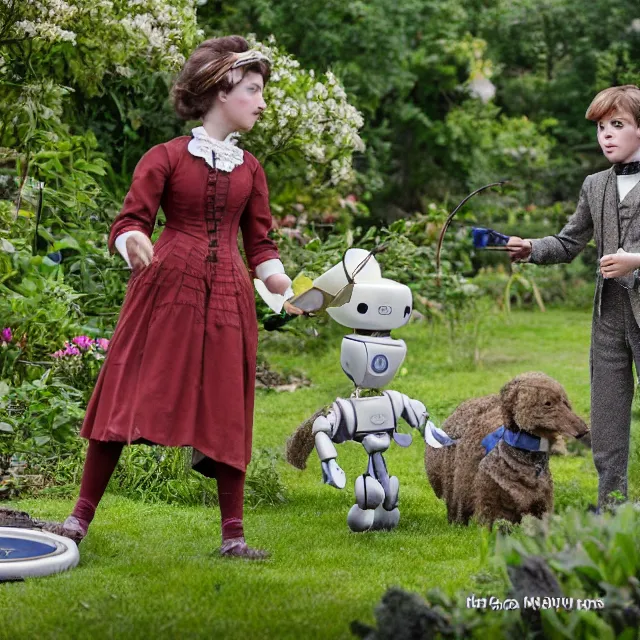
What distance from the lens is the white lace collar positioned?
4.51 metres

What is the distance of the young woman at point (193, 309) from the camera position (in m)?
4.35

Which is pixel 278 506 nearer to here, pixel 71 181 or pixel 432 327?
pixel 71 181

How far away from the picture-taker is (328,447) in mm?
4809

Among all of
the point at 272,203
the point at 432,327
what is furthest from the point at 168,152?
the point at 432,327

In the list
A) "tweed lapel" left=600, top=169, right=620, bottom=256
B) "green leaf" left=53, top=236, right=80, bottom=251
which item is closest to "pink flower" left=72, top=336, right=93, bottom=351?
"green leaf" left=53, top=236, right=80, bottom=251

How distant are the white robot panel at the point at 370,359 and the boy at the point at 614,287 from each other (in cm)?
67

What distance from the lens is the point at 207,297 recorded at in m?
4.46

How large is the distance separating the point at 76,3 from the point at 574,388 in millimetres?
4824

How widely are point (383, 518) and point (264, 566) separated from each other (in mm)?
921

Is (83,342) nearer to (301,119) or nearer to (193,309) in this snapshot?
(301,119)

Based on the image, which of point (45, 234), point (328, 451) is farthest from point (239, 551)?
point (45, 234)

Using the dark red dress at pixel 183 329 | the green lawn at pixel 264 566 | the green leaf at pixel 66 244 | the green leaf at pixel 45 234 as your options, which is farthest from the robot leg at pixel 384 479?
the green leaf at pixel 45 234

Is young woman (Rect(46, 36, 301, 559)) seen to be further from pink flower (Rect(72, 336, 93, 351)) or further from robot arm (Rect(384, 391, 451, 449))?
pink flower (Rect(72, 336, 93, 351))

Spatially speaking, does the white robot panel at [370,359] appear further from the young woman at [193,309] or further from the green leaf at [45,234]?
the green leaf at [45,234]
